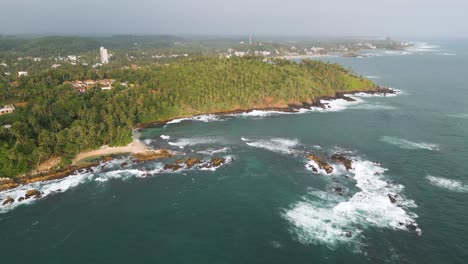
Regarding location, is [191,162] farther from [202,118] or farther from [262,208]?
[202,118]

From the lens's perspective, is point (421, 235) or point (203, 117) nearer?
point (421, 235)

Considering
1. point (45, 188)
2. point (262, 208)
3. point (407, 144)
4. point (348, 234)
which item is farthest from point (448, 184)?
point (45, 188)

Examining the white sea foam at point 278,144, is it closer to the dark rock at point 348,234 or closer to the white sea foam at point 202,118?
the white sea foam at point 202,118

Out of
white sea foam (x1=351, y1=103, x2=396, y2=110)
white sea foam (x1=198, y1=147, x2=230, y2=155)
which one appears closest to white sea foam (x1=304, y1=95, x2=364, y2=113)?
white sea foam (x1=351, y1=103, x2=396, y2=110)

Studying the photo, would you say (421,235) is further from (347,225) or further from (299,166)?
(299,166)

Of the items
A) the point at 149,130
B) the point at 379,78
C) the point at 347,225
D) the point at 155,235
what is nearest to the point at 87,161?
the point at 149,130

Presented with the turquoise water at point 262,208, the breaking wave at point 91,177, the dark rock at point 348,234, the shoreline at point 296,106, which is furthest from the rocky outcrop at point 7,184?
the dark rock at point 348,234
